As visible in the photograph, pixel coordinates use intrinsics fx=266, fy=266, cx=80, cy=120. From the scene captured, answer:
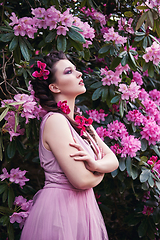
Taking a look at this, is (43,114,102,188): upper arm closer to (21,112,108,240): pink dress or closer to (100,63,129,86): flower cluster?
(21,112,108,240): pink dress

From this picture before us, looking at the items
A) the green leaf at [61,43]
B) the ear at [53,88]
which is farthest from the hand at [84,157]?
the green leaf at [61,43]

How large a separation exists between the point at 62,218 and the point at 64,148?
34cm

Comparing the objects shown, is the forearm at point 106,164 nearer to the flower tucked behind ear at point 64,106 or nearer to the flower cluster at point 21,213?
the flower tucked behind ear at point 64,106

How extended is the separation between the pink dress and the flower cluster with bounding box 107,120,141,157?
0.64 m

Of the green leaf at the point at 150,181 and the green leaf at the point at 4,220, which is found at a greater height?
the green leaf at the point at 150,181

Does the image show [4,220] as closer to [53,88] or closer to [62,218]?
[62,218]

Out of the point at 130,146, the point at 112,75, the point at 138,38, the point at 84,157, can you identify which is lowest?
the point at 130,146

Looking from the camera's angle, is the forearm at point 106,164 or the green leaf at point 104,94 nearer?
the forearm at point 106,164

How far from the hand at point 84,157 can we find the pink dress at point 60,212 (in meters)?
0.10

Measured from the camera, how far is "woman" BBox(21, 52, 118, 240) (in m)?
1.29

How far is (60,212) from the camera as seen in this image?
1.31 meters

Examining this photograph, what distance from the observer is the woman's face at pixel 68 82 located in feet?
4.93

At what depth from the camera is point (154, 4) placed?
189 centimetres

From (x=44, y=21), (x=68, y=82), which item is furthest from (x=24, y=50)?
(x=68, y=82)
